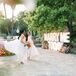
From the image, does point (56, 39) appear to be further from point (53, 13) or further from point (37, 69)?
point (37, 69)

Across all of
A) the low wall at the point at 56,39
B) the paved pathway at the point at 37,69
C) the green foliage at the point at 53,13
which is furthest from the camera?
the low wall at the point at 56,39

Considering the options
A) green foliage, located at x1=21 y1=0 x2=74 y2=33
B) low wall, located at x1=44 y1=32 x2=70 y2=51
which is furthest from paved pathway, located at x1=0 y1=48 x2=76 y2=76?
low wall, located at x1=44 y1=32 x2=70 y2=51

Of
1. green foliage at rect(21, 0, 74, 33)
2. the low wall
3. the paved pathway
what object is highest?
green foliage at rect(21, 0, 74, 33)

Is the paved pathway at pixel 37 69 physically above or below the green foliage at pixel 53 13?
below

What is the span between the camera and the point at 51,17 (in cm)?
2711

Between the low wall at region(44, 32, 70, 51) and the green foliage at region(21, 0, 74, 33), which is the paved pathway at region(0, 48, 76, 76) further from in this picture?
the low wall at region(44, 32, 70, 51)

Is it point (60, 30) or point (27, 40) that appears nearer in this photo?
point (27, 40)

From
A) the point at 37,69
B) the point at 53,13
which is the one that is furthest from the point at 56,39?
the point at 37,69

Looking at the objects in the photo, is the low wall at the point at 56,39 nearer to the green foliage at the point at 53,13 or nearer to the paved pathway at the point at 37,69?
the green foliage at the point at 53,13

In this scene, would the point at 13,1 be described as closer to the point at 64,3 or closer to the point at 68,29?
the point at 64,3

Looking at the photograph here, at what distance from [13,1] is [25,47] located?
9.79 metres

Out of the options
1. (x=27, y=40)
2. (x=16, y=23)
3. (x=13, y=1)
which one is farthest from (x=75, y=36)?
(x=16, y=23)

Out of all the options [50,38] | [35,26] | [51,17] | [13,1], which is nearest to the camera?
[13,1]

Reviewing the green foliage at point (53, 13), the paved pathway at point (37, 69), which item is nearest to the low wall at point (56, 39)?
the green foliage at point (53, 13)
